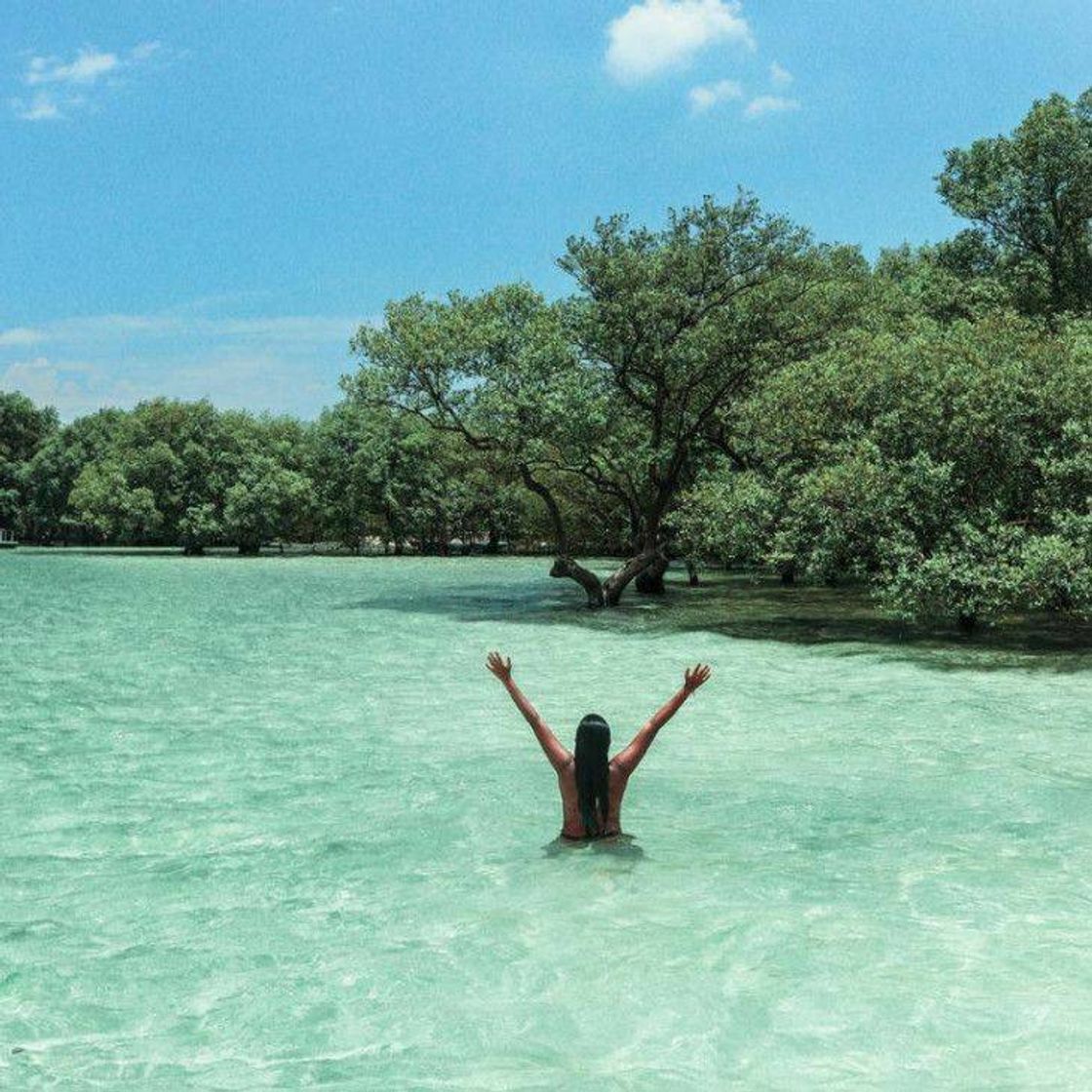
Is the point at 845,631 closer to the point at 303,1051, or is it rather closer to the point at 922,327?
the point at 922,327

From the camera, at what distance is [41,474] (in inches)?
4252

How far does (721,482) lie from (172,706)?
63.9ft

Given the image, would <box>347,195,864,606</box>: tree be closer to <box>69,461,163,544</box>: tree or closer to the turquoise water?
the turquoise water

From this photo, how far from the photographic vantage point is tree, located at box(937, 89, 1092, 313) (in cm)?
3691

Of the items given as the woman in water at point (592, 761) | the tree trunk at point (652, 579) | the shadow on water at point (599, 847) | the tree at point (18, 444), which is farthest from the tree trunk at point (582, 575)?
the tree at point (18, 444)

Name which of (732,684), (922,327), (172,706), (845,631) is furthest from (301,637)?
(922,327)

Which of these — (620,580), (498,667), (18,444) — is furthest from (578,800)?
(18,444)

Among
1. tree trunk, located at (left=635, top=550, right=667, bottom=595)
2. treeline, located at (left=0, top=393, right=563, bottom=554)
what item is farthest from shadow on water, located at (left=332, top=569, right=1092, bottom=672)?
treeline, located at (left=0, top=393, right=563, bottom=554)

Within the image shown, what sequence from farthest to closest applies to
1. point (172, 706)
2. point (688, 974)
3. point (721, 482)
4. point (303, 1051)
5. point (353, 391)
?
1. point (353, 391)
2. point (721, 482)
3. point (172, 706)
4. point (688, 974)
5. point (303, 1051)

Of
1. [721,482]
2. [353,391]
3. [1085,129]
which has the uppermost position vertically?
[1085,129]

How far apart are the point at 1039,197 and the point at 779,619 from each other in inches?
776

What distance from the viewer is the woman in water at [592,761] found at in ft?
25.8

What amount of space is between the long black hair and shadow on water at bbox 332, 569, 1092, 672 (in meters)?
14.3

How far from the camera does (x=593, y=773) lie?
27.0ft
